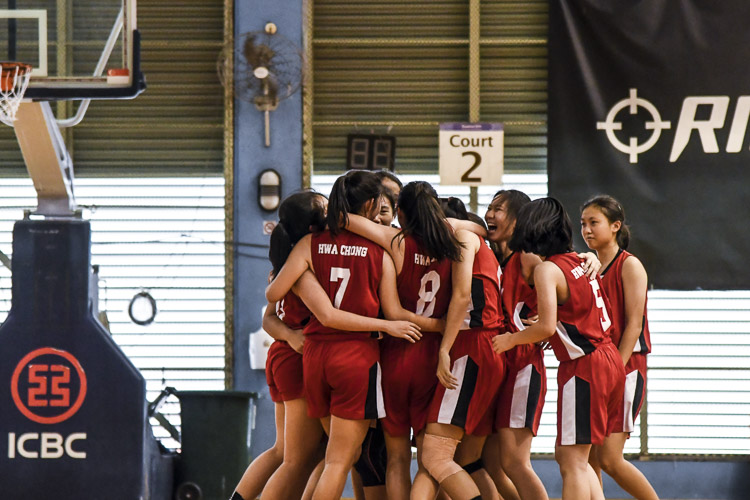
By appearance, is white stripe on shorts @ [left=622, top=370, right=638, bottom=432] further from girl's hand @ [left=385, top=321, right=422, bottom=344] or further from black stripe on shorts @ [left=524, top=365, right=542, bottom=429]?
girl's hand @ [left=385, top=321, right=422, bottom=344]

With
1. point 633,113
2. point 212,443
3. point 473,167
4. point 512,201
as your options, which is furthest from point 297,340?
point 633,113

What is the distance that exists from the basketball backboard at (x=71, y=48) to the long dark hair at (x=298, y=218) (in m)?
2.12

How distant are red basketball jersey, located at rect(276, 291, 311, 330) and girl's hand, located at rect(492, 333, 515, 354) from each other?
41.3 inches

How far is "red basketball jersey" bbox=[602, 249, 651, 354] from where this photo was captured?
19.0ft

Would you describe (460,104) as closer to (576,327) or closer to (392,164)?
(392,164)

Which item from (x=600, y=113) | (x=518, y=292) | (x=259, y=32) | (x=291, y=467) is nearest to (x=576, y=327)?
(x=518, y=292)

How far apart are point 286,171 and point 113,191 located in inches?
69.8

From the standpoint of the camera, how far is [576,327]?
5.11 metres

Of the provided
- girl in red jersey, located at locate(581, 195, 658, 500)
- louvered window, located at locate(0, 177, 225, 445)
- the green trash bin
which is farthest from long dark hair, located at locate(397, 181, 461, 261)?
louvered window, located at locate(0, 177, 225, 445)

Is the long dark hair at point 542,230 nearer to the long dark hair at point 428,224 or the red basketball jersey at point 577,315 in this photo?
the red basketball jersey at point 577,315

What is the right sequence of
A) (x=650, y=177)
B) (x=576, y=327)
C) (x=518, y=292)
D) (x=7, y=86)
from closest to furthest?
(x=576, y=327)
(x=518, y=292)
(x=7, y=86)
(x=650, y=177)

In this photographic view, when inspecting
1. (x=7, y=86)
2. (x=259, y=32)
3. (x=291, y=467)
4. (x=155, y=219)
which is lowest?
(x=291, y=467)

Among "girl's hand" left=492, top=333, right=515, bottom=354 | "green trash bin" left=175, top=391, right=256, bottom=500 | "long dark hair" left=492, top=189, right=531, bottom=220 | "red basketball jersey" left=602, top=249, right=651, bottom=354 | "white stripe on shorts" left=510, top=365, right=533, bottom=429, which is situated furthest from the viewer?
"green trash bin" left=175, top=391, right=256, bottom=500

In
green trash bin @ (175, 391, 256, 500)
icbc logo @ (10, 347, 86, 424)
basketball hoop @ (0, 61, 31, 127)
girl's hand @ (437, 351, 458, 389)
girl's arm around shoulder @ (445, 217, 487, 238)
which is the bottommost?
green trash bin @ (175, 391, 256, 500)
